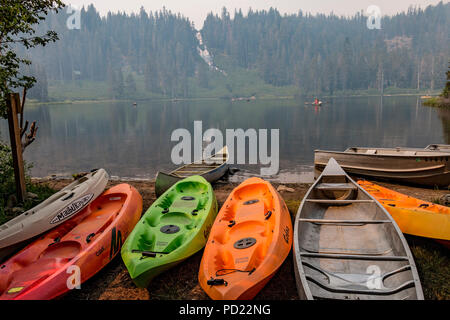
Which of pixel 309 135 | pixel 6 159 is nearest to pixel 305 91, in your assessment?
pixel 309 135

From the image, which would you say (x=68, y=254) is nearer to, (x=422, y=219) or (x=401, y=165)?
(x=422, y=219)

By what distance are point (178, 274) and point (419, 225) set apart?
20.1 ft

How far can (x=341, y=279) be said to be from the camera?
6.00 metres

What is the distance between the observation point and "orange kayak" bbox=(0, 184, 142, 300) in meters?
5.93

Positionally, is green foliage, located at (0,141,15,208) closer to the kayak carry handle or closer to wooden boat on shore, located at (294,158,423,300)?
the kayak carry handle

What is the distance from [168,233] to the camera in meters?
7.96

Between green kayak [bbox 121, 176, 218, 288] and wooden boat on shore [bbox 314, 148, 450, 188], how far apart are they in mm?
9292

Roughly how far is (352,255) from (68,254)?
6.61 m

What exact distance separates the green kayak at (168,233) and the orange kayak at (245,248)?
453 mm

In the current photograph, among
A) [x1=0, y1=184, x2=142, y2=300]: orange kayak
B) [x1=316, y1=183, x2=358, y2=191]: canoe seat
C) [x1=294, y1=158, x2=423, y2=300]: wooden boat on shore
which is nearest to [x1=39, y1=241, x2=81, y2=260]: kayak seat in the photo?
[x1=0, y1=184, x2=142, y2=300]: orange kayak

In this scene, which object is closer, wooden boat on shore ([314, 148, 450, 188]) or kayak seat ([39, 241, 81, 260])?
kayak seat ([39, 241, 81, 260])

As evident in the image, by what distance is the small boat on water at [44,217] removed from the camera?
295 inches

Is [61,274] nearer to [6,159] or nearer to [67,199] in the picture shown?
[67,199]

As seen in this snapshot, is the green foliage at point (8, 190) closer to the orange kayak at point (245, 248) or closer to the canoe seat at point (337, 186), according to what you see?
the orange kayak at point (245, 248)
